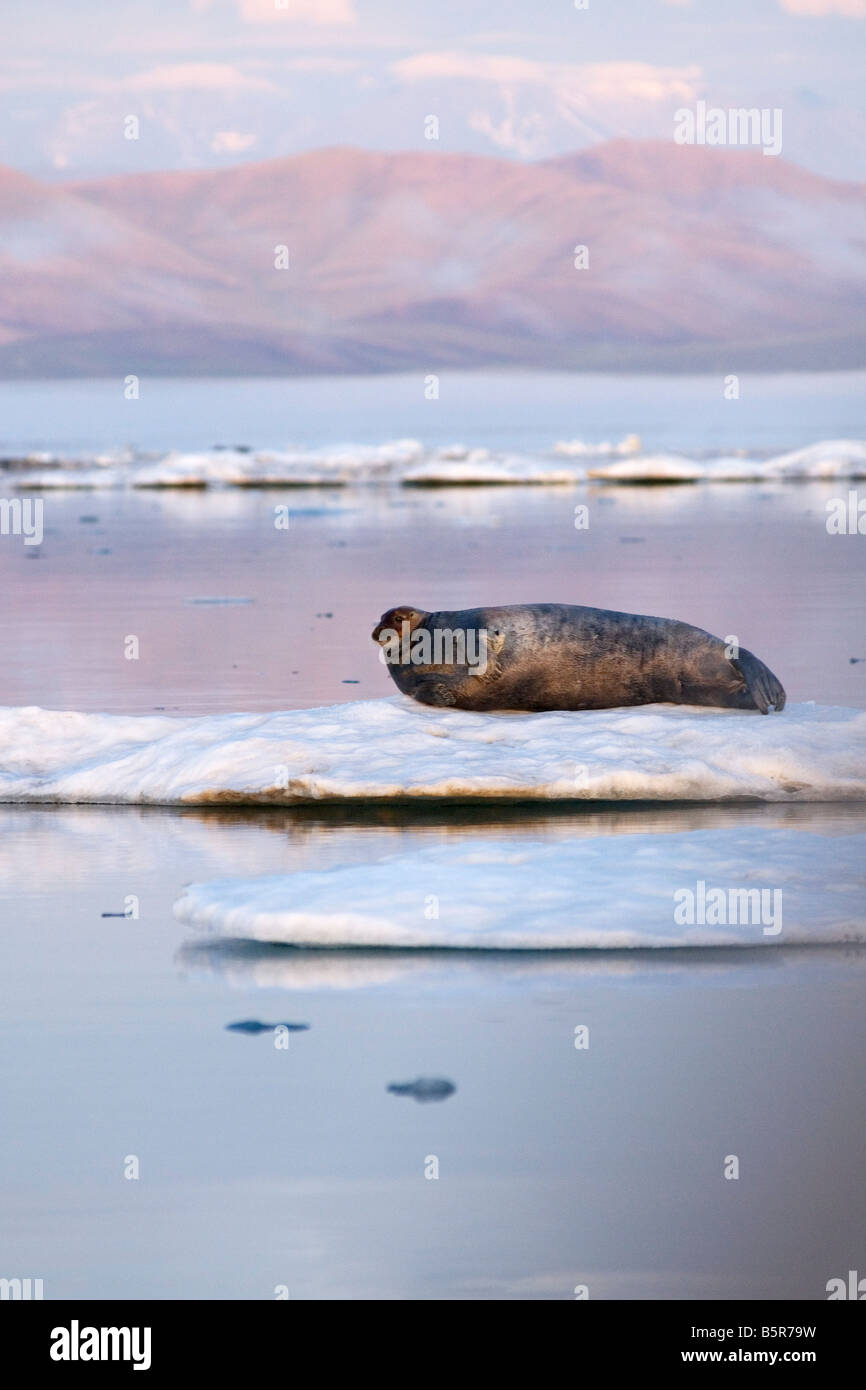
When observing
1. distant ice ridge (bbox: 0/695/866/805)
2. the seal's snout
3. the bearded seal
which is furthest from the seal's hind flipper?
the seal's snout

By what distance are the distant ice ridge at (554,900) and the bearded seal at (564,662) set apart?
286 centimetres

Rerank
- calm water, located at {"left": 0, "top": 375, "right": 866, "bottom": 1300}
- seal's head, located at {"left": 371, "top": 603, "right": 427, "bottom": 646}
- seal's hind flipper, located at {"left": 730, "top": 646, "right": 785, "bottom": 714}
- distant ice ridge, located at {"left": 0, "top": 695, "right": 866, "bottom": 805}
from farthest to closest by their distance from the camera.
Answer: seal's head, located at {"left": 371, "top": 603, "right": 427, "bottom": 646}, seal's hind flipper, located at {"left": 730, "top": 646, "right": 785, "bottom": 714}, distant ice ridge, located at {"left": 0, "top": 695, "right": 866, "bottom": 805}, calm water, located at {"left": 0, "top": 375, "right": 866, "bottom": 1300}

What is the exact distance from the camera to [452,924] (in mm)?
6305

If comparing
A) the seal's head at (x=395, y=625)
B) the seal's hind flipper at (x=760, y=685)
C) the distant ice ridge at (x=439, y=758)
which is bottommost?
the distant ice ridge at (x=439, y=758)

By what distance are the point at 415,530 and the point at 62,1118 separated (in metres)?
23.2

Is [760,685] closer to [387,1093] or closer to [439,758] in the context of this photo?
[439,758]

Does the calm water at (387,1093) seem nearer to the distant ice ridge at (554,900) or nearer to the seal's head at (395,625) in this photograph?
the distant ice ridge at (554,900)

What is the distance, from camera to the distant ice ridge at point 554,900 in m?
6.25

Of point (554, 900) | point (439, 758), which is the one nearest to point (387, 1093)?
point (554, 900)

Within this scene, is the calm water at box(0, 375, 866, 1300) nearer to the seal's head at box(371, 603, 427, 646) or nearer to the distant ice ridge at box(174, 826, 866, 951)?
the distant ice ridge at box(174, 826, 866, 951)

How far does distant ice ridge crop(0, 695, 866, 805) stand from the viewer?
28.2 feet

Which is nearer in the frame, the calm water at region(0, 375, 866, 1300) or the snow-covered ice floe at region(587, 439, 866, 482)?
the calm water at region(0, 375, 866, 1300)

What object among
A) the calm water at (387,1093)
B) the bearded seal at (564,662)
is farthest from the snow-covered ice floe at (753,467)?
the calm water at (387,1093)
